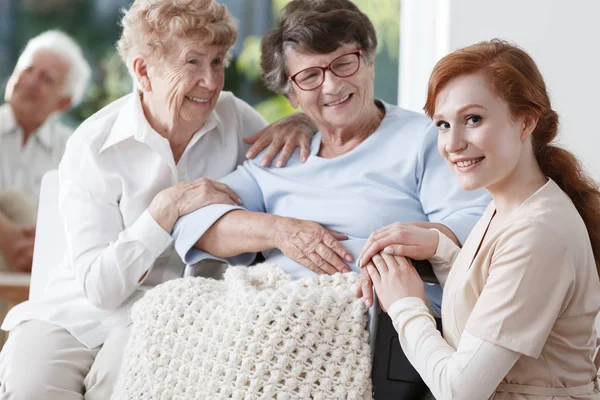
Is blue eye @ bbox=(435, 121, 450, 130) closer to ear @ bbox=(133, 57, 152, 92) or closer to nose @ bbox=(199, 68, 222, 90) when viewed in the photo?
nose @ bbox=(199, 68, 222, 90)

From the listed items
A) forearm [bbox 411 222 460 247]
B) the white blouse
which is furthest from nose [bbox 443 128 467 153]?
the white blouse

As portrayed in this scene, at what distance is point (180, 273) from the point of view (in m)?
2.28

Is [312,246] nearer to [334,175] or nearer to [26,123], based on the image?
[334,175]

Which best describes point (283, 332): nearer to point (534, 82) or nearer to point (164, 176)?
point (534, 82)

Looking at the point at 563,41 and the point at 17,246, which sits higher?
the point at 563,41

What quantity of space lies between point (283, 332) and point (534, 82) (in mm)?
697

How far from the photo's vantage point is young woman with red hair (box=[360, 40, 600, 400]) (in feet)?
4.21

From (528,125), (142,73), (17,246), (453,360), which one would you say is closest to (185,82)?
(142,73)

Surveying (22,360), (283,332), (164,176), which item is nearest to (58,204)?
(164,176)

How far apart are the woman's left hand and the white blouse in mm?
723

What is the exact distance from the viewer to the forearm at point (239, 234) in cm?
201

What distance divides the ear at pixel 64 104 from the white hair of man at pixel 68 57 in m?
0.01

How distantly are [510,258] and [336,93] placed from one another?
2.85ft

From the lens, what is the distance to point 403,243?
1.65 meters
